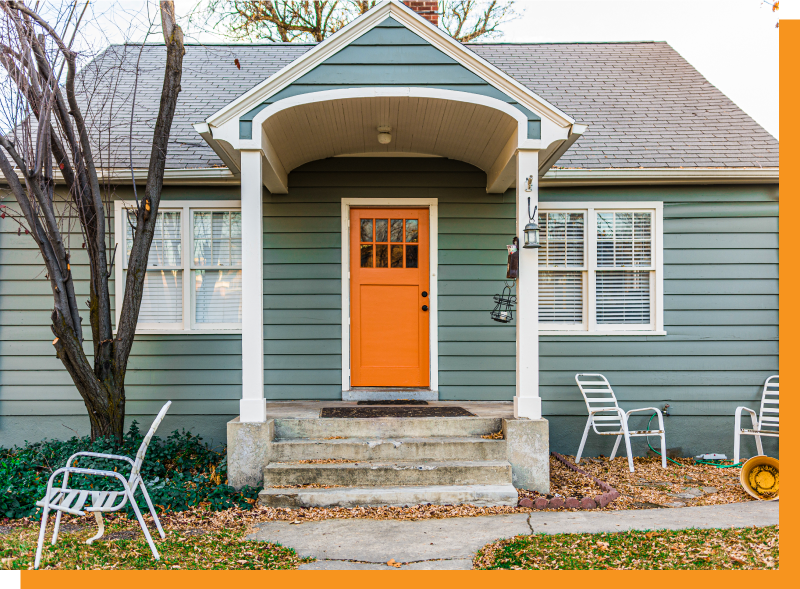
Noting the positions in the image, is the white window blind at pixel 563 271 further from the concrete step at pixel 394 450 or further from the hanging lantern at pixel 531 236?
the concrete step at pixel 394 450

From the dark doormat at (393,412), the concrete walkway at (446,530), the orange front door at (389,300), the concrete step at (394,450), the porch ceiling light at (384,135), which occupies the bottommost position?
the concrete walkway at (446,530)

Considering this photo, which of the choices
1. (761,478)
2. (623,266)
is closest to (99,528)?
(761,478)

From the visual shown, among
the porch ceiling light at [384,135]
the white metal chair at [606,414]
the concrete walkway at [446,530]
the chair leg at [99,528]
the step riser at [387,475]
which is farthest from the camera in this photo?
the white metal chair at [606,414]

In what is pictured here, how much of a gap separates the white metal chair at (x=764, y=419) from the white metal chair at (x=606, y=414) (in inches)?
26.9

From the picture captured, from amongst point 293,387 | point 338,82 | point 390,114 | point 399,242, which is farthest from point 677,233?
point 293,387

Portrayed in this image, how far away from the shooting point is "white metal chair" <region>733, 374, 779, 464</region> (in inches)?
212

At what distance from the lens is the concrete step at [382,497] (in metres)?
3.98

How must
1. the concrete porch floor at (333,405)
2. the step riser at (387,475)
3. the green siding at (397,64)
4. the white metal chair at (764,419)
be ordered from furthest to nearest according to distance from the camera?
1. the white metal chair at (764,419)
2. the concrete porch floor at (333,405)
3. the green siding at (397,64)
4. the step riser at (387,475)

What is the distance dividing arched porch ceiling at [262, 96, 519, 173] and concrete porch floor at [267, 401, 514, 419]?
2336 millimetres

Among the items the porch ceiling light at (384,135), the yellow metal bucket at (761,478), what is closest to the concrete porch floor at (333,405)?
the yellow metal bucket at (761,478)

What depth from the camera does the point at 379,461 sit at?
4.35 m

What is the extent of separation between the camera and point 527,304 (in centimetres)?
436
